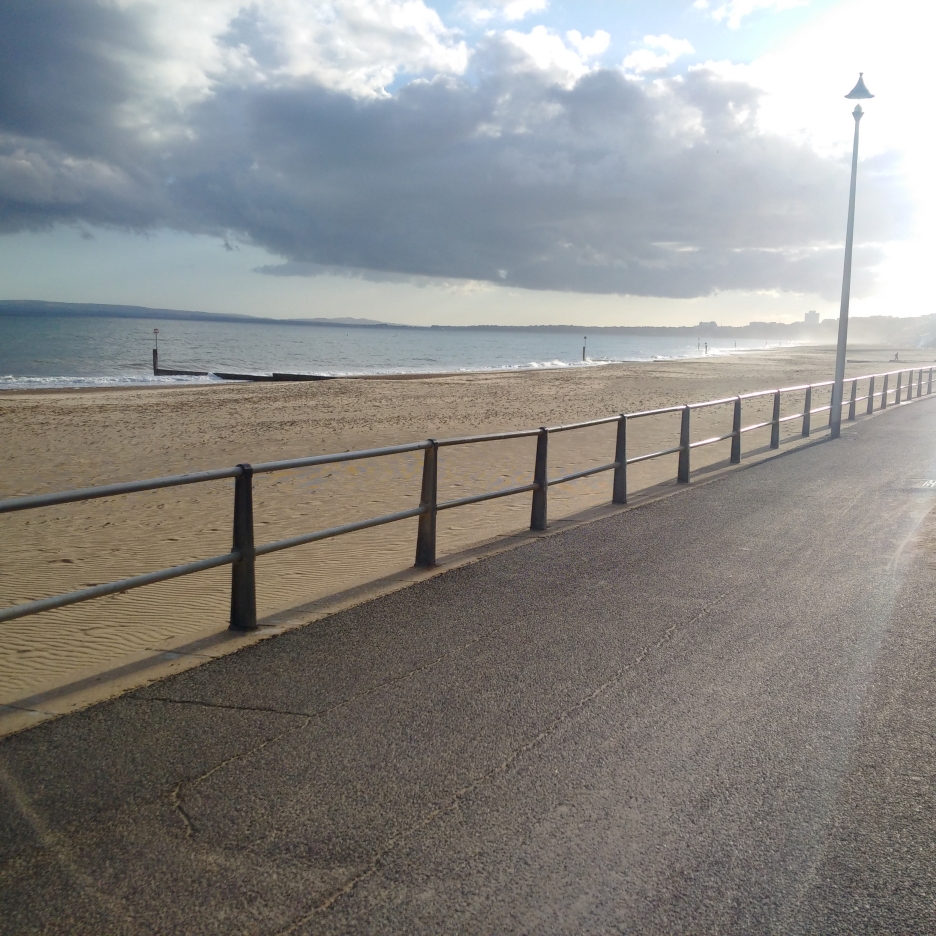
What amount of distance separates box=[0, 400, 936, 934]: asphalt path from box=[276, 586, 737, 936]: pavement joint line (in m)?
0.01

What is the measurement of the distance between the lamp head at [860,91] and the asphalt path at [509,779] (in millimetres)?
15583

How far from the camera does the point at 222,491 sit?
42.2 feet

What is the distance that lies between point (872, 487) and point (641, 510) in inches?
152

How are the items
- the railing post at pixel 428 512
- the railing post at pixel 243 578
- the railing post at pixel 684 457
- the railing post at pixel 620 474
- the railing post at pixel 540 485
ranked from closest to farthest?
the railing post at pixel 243 578 < the railing post at pixel 428 512 < the railing post at pixel 540 485 < the railing post at pixel 620 474 < the railing post at pixel 684 457

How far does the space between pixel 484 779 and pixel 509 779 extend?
0.10 m

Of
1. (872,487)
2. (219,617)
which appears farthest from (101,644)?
(872,487)

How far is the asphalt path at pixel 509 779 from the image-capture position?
9.10 ft

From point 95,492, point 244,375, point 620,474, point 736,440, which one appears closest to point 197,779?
point 95,492

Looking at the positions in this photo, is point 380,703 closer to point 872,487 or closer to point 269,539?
point 269,539

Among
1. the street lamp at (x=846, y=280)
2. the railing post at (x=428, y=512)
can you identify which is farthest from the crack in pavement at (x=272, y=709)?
the street lamp at (x=846, y=280)

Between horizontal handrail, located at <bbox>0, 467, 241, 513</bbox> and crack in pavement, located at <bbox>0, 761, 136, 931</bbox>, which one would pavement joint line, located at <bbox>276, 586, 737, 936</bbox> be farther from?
horizontal handrail, located at <bbox>0, 467, 241, 513</bbox>

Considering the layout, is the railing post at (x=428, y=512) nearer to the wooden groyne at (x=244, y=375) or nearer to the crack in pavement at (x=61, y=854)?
the crack in pavement at (x=61, y=854)

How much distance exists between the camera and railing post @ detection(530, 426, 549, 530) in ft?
28.1

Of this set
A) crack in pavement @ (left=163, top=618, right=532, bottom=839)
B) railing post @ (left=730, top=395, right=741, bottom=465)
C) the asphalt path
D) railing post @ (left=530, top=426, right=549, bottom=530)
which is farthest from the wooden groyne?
A: crack in pavement @ (left=163, top=618, right=532, bottom=839)
